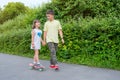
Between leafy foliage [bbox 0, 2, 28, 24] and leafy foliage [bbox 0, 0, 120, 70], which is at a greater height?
leafy foliage [bbox 0, 2, 28, 24]

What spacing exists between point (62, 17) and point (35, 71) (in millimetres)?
9366

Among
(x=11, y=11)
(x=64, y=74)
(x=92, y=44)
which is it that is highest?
(x=11, y=11)

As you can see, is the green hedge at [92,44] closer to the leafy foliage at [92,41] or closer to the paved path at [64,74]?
the leafy foliage at [92,41]

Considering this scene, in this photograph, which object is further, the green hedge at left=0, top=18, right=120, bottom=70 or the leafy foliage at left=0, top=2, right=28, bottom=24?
the leafy foliage at left=0, top=2, right=28, bottom=24

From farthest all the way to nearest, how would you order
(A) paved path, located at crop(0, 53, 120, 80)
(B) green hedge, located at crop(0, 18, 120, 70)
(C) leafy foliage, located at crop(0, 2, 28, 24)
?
(C) leafy foliage, located at crop(0, 2, 28, 24)
(B) green hedge, located at crop(0, 18, 120, 70)
(A) paved path, located at crop(0, 53, 120, 80)

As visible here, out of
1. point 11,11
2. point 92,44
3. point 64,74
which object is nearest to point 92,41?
point 92,44

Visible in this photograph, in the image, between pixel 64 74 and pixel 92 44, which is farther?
pixel 92 44

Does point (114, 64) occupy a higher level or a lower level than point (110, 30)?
lower

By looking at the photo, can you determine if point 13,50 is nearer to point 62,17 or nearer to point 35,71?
point 62,17

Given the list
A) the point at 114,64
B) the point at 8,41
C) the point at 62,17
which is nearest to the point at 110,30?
the point at 114,64

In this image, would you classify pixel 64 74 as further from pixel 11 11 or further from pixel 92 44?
pixel 11 11

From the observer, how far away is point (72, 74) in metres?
9.87

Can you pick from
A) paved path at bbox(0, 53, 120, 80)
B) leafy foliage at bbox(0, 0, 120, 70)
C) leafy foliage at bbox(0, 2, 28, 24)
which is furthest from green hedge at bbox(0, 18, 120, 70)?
leafy foliage at bbox(0, 2, 28, 24)

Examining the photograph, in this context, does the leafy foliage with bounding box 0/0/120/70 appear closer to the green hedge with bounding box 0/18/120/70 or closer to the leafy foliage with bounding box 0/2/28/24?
the green hedge with bounding box 0/18/120/70
